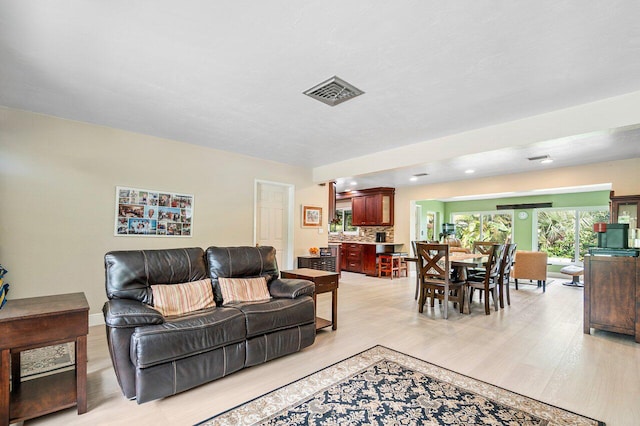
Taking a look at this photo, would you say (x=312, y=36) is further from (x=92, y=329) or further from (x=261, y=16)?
(x=92, y=329)

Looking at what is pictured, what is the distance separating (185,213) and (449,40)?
4064mm

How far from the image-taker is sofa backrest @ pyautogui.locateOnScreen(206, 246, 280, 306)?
10.3ft

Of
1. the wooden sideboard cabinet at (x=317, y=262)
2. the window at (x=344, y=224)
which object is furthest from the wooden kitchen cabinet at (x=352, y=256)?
the wooden sideboard cabinet at (x=317, y=262)

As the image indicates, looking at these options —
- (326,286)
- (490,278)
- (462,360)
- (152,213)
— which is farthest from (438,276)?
(152,213)

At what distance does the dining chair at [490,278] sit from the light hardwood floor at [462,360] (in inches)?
10.5

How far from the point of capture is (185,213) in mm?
4594

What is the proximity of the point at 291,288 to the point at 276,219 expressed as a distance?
116 inches

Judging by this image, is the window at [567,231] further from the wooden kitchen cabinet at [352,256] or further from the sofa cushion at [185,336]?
the sofa cushion at [185,336]

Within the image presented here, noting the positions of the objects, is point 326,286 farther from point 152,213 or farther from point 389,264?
point 389,264

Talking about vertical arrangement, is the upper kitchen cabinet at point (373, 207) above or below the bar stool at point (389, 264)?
above

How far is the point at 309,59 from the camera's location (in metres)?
2.29

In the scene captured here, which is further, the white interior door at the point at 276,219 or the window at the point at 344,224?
the window at the point at 344,224

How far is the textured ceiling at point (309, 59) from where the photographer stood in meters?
1.81

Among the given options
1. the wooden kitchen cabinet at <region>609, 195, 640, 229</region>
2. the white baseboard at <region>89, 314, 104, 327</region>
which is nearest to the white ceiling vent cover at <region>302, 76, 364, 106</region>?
the white baseboard at <region>89, 314, 104, 327</region>
